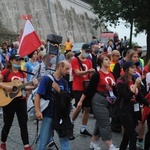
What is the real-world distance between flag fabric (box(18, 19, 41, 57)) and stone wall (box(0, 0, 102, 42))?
38.3 metres

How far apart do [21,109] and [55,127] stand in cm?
131

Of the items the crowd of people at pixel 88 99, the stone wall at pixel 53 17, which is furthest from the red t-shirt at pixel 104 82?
the stone wall at pixel 53 17

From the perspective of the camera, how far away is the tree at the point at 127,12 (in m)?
34.7

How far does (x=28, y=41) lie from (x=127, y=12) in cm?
2902

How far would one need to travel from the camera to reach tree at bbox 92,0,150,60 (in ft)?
114

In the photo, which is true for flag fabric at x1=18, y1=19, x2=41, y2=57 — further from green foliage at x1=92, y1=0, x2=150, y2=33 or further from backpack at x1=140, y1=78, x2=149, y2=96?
green foliage at x1=92, y1=0, x2=150, y2=33

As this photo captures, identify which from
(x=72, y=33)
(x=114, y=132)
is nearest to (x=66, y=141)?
(x=114, y=132)

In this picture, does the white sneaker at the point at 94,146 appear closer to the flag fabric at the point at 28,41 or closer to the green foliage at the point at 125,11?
the flag fabric at the point at 28,41

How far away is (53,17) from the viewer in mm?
62531

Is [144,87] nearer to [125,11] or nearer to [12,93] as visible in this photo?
[12,93]

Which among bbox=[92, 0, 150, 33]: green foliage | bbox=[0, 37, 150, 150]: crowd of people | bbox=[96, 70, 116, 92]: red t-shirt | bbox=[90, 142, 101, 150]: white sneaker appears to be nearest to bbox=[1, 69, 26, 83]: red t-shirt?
bbox=[0, 37, 150, 150]: crowd of people

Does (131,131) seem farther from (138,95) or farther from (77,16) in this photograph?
(77,16)

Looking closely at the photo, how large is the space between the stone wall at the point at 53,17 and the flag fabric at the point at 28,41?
126ft

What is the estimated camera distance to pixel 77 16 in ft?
246
